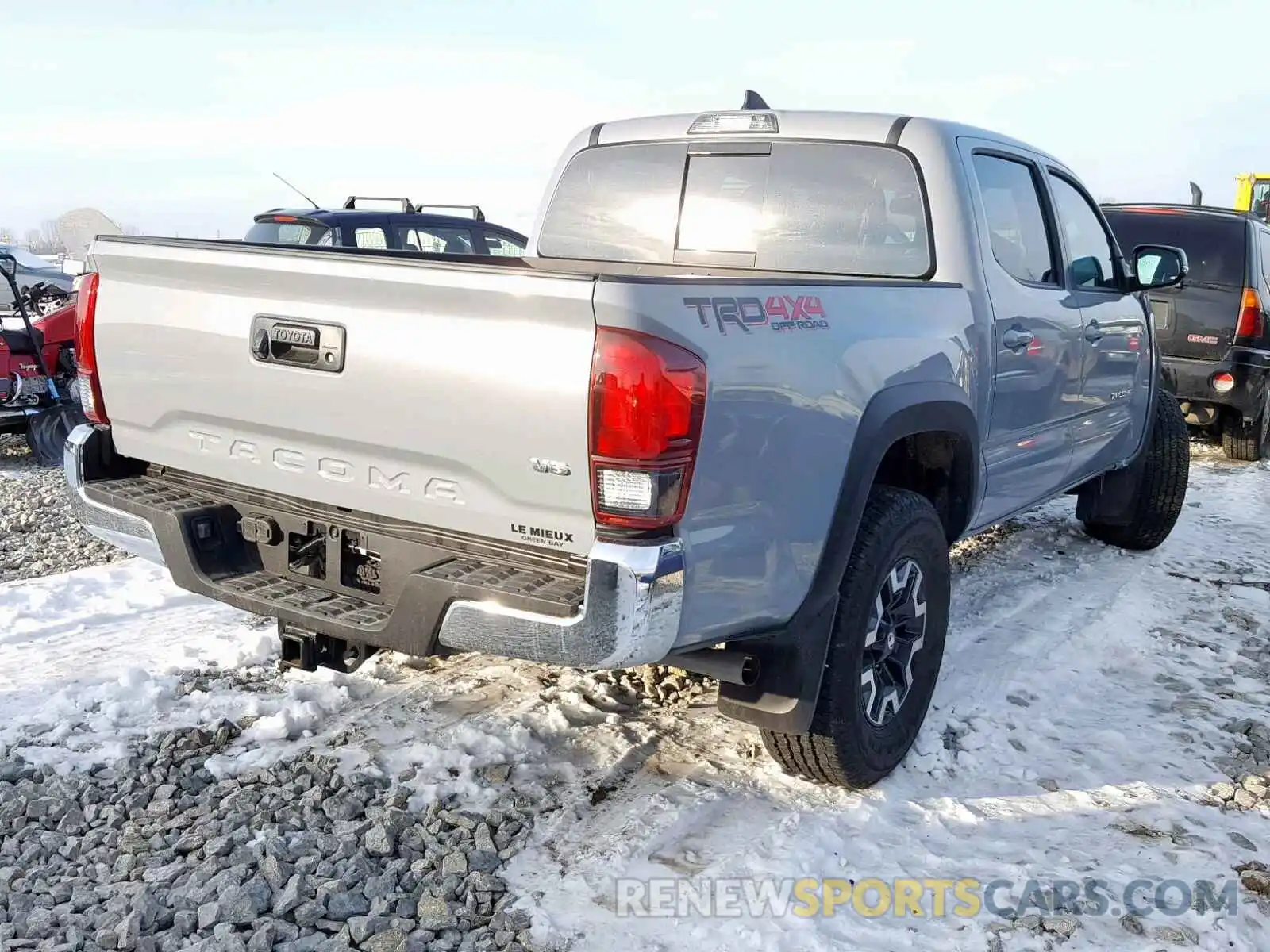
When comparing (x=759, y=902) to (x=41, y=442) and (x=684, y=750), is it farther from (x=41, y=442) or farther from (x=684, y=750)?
(x=41, y=442)

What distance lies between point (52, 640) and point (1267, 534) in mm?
6627

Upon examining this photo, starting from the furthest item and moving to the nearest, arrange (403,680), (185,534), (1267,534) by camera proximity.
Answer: (1267,534) → (403,680) → (185,534)

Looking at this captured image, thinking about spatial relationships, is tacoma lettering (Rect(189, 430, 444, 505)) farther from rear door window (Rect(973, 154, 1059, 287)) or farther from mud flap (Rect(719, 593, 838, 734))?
rear door window (Rect(973, 154, 1059, 287))

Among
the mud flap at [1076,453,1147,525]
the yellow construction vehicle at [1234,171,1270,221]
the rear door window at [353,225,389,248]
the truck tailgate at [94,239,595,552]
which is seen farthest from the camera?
the yellow construction vehicle at [1234,171,1270,221]

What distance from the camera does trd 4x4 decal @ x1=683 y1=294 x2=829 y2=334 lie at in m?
2.52

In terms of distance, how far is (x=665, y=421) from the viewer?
2.39 m

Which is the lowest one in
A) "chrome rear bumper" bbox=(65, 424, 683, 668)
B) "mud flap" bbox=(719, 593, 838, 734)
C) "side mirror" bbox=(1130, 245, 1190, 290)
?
"mud flap" bbox=(719, 593, 838, 734)

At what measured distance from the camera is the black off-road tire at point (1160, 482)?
591cm

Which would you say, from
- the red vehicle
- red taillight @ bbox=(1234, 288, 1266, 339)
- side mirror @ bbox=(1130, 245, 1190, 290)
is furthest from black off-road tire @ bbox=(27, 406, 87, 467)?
red taillight @ bbox=(1234, 288, 1266, 339)

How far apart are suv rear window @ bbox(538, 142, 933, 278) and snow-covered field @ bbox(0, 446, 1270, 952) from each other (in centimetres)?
164

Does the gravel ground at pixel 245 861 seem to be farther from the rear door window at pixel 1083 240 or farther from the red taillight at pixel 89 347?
the rear door window at pixel 1083 240

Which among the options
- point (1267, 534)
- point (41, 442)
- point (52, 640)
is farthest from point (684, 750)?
point (41, 442)

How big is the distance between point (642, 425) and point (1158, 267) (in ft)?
12.4

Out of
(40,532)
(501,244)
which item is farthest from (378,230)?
(40,532)
